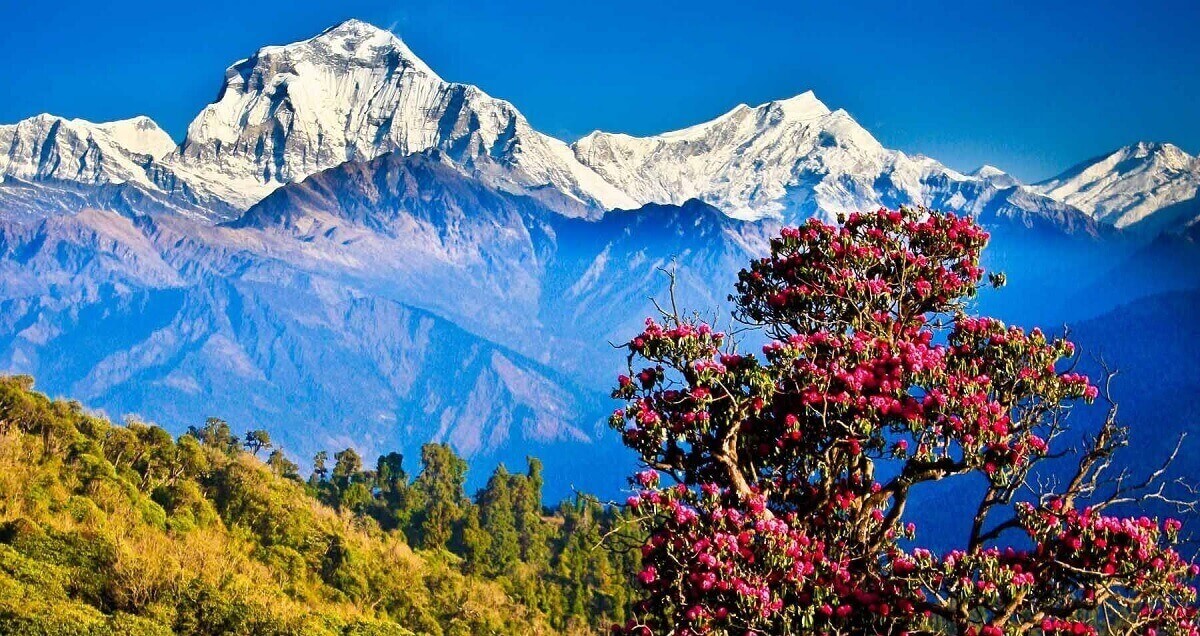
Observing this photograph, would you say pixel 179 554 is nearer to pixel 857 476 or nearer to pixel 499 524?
pixel 857 476

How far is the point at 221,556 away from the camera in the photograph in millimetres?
43625

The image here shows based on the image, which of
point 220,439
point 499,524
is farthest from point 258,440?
point 499,524

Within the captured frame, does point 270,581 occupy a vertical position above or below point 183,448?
below

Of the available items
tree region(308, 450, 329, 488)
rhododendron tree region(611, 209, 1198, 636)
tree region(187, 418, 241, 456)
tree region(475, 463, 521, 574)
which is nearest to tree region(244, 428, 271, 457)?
tree region(187, 418, 241, 456)

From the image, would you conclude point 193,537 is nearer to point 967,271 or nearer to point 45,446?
point 45,446

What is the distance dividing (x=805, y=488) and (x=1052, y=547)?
300 cm

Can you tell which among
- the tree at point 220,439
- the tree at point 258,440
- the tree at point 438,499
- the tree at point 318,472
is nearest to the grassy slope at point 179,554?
the tree at point 438,499

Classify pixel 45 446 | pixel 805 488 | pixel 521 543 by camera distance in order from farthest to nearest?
pixel 521 543, pixel 45 446, pixel 805 488

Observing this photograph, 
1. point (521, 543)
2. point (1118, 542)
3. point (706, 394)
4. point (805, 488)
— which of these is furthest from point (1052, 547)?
point (521, 543)

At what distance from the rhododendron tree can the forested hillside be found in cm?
129

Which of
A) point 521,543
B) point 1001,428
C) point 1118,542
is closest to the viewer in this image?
point 1118,542

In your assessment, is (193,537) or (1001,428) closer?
(1001,428)

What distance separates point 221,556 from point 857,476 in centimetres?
3441

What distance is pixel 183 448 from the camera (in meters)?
63.5
